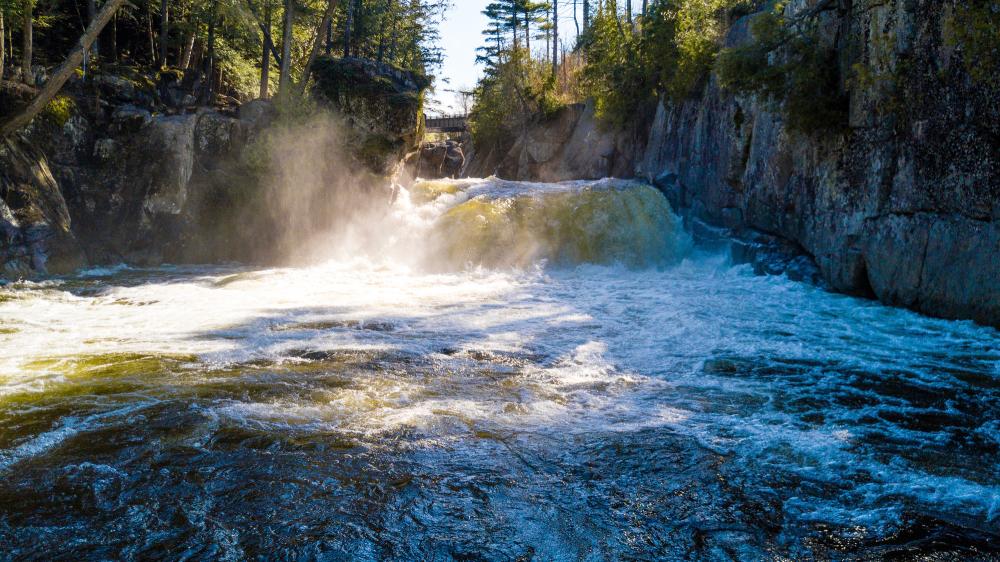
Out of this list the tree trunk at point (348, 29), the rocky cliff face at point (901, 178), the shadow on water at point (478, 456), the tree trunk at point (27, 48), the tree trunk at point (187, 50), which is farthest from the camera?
the tree trunk at point (348, 29)

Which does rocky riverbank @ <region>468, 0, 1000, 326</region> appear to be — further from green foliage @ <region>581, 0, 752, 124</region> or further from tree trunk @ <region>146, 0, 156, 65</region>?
tree trunk @ <region>146, 0, 156, 65</region>

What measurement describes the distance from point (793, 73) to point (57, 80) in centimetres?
1408

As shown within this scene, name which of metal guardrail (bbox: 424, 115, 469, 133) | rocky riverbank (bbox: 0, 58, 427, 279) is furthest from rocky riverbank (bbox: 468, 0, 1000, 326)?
metal guardrail (bbox: 424, 115, 469, 133)

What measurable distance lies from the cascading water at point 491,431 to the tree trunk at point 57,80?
4.37 m

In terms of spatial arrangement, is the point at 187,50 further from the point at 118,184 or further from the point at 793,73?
the point at 793,73

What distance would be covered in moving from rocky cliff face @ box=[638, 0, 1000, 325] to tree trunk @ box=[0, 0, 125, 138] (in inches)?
531

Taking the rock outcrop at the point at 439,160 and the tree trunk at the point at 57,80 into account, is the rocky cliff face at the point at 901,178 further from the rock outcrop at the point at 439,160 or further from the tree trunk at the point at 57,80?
the rock outcrop at the point at 439,160

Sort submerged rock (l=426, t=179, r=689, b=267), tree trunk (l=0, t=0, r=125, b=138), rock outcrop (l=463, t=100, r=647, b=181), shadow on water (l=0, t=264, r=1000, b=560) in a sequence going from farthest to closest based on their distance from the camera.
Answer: rock outcrop (l=463, t=100, r=647, b=181)
submerged rock (l=426, t=179, r=689, b=267)
tree trunk (l=0, t=0, r=125, b=138)
shadow on water (l=0, t=264, r=1000, b=560)

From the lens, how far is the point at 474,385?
20.0 ft

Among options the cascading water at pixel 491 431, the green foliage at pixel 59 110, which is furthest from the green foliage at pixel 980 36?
the green foliage at pixel 59 110

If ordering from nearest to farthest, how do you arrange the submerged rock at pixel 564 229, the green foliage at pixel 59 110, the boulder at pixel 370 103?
1. the green foliage at pixel 59 110
2. the submerged rock at pixel 564 229
3. the boulder at pixel 370 103

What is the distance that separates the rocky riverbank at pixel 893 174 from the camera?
8.35 meters

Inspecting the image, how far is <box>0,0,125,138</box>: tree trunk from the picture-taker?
12.6 metres

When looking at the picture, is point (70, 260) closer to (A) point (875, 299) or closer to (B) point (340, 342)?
(B) point (340, 342)
